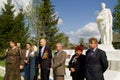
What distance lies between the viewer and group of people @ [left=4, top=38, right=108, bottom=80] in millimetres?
7215

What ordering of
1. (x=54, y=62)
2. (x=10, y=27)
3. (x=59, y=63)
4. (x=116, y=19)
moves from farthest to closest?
(x=116, y=19) → (x=10, y=27) → (x=54, y=62) → (x=59, y=63)

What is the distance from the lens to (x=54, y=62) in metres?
9.31

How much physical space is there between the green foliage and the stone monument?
14474 millimetres

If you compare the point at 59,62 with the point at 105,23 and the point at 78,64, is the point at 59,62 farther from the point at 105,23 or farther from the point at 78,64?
the point at 105,23

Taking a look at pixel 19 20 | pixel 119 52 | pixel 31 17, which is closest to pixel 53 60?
pixel 119 52

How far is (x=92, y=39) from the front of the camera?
715 centimetres

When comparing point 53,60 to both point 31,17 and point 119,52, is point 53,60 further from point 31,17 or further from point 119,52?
point 31,17

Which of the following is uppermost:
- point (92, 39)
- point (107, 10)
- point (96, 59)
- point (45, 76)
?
point (107, 10)

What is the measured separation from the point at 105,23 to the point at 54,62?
30.7ft

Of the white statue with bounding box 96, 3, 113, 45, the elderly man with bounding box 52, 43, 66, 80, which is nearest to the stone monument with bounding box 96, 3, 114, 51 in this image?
the white statue with bounding box 96, 3, 113, 45

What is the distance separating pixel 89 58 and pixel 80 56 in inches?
40.7

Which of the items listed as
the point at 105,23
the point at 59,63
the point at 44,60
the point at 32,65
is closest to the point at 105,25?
the point at 105,23

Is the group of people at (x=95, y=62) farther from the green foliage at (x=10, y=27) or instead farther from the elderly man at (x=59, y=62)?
the green foliage at (x=10, y=27)

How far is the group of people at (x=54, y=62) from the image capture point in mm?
7215
